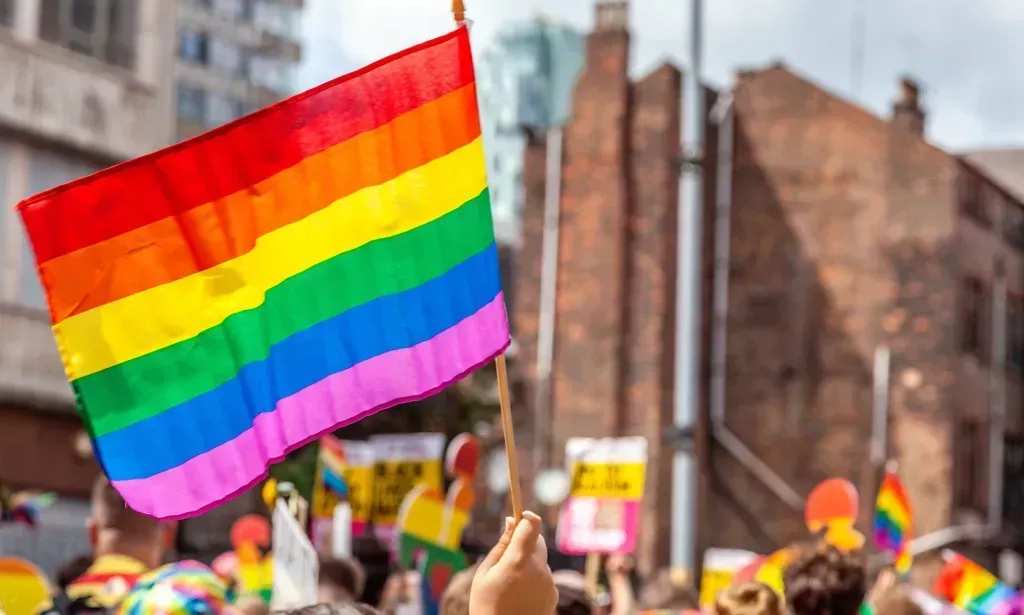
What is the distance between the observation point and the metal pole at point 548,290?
1302 inches

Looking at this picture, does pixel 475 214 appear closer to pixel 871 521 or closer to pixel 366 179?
pixel 366 179

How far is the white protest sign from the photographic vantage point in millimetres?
6773

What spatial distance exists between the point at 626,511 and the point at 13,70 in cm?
1144

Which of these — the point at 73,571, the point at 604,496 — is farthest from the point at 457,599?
the point at 604,496

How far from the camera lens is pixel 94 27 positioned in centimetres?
2370

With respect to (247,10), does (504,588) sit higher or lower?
higher

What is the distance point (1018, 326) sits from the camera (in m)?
36.5

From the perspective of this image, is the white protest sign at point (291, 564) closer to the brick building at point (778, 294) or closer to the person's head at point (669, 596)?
the person's head at point (669, 596)

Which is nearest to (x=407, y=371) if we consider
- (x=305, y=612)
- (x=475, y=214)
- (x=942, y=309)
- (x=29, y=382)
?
(x=475, y=214)

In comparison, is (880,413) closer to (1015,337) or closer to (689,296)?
(1015,337)

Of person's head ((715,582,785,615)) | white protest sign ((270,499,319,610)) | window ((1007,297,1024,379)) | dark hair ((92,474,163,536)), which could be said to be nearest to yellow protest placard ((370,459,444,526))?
dark hair ((92,474,163,536))

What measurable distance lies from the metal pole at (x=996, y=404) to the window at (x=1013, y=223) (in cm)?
94

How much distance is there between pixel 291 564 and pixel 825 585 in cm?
196

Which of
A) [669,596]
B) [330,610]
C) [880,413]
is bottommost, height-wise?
[880,413]
